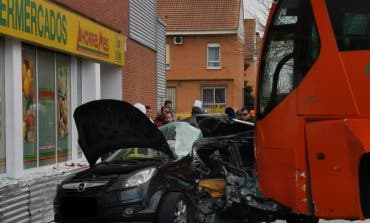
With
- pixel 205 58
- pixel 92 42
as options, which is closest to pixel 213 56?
pixel 205 58

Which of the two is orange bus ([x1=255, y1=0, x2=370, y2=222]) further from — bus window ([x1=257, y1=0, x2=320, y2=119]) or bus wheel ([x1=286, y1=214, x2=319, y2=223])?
bus wheel ([x1=286, y1=214, x2=319, y2=223])

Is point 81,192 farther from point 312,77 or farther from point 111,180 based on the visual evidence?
point 312,77

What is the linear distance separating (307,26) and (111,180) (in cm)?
292

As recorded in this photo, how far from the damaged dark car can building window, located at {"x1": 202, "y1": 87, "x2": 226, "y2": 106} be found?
115 feet

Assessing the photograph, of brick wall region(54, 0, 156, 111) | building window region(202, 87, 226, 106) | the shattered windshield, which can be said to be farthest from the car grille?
building window region(202, 87, 226, 106)

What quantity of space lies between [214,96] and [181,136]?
36.0m

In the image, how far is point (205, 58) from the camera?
151 ft

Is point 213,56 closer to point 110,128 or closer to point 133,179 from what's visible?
point 110,128

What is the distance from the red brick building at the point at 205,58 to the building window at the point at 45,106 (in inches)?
1290

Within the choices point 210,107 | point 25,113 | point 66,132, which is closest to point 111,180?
point 25,113

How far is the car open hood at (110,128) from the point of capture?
8.76 meters

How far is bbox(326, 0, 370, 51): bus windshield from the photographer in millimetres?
6637

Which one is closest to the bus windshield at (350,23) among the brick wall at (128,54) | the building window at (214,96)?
the brick wall at (128,54)

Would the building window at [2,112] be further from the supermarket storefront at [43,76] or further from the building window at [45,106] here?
the building window at [45,106]
